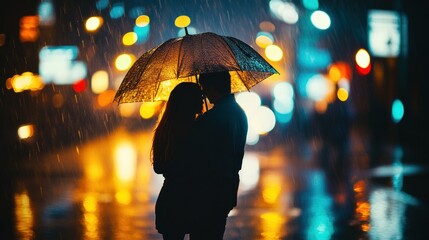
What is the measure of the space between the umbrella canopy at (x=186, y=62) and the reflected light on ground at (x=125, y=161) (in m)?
8.58

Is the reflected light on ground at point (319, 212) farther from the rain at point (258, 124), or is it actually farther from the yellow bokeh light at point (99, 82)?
the yellow bokeh light at point (99, 82)

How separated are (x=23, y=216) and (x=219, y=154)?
606 centimetres

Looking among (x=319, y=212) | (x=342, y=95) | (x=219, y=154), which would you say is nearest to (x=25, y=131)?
(x=342, y=95)

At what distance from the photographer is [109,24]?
37844mm

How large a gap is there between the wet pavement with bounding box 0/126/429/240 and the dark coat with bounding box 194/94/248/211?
3.85m

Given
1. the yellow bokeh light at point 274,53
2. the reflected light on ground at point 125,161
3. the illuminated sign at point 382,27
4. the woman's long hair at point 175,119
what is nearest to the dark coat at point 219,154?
the woman's long hair at point 175,119

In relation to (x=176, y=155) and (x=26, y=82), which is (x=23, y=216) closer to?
(x=176, y=155)

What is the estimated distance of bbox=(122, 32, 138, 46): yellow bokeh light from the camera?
37388mm

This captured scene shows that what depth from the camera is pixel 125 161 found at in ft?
59.0

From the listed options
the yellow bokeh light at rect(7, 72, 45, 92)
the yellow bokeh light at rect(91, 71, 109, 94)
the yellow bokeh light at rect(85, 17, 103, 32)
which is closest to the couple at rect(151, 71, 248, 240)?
the yellow bokeh light at rect(85, 17, 103, 32)

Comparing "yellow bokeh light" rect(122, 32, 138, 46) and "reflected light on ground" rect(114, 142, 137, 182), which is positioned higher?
"yellow bokeh light" rect(122, 32, 138, 46)

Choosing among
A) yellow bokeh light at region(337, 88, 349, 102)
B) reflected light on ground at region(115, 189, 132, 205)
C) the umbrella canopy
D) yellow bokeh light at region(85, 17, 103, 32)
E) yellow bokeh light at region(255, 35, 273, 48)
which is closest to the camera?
the umbrella canopy

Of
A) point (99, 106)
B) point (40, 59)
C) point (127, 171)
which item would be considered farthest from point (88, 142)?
point (99, 106)

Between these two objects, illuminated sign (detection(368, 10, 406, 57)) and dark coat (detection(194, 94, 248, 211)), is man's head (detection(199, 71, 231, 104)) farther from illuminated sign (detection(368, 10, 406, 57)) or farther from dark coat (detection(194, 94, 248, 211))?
illuminated sign (detection(368, 10, 406, 57))
